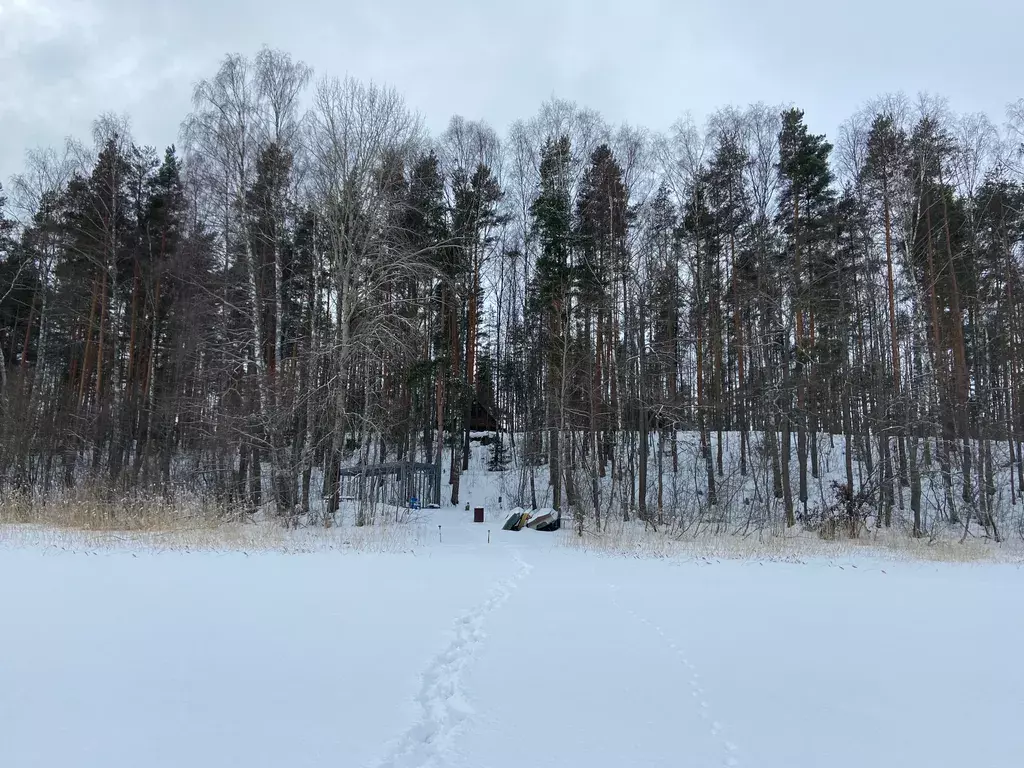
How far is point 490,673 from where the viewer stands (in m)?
3.63

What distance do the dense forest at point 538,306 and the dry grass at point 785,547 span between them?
103 cm

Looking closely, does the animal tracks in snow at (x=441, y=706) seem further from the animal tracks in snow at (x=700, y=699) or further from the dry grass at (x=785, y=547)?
the dry grass at (x=785, y=547)

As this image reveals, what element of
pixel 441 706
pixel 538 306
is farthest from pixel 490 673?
pixel 538 306

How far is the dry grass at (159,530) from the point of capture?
976 cm

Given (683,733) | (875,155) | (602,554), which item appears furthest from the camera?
(875,155)

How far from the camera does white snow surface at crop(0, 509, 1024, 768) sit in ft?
8.31

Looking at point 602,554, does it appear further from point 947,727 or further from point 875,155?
point 875,155

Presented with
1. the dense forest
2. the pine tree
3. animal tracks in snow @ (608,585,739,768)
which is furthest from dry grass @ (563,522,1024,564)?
animal tracks in snow @ (608,585,739,768)

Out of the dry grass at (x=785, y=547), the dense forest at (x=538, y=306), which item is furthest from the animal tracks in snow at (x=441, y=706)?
the dense forest at (x=538, y=306)

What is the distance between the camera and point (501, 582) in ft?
23.9

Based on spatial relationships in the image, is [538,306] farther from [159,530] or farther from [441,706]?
[441,706]

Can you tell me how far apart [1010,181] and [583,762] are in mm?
22319

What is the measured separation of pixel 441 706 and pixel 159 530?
32.9 feet

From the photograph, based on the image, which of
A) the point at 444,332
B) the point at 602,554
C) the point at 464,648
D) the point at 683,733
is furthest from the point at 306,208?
the point at 683,733
